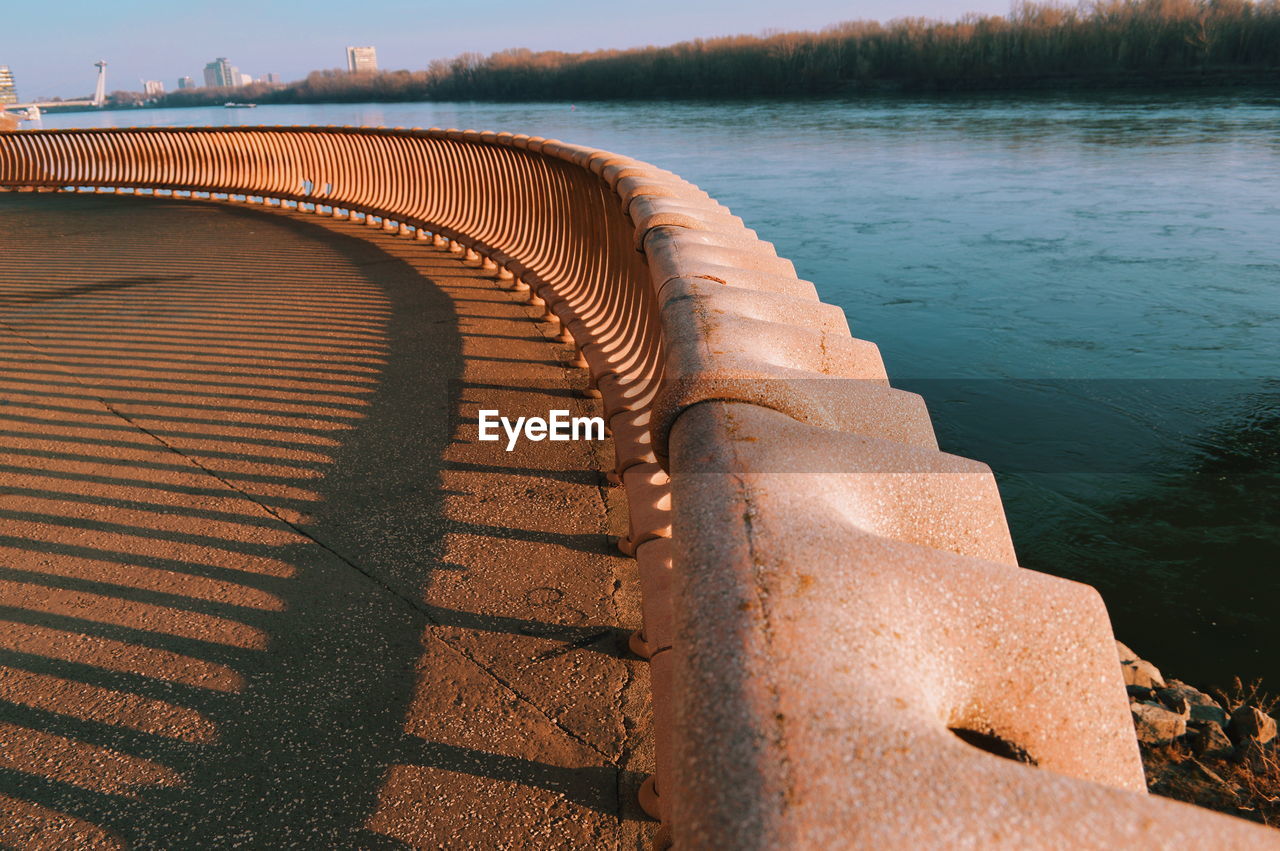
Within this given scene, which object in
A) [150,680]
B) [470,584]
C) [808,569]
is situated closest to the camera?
[808,569]

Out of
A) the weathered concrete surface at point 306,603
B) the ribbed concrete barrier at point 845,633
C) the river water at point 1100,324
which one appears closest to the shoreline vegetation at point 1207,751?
the river water at point 1100,324

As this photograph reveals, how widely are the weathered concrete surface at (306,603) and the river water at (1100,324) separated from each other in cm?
403

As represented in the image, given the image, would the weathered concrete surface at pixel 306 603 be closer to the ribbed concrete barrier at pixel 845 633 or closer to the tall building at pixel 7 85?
the ribbed concrete barrier at pixel 845 633

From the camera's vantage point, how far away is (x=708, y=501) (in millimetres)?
1256

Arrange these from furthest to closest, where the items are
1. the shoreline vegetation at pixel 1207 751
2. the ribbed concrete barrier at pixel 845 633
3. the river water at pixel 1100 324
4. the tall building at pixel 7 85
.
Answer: the tall building at pixel 7 85 → the river water at pixel 1100 324 → the shoreline vegetation at pixel 1207 751 → the ribbed concrete barrier at pixel 845 633

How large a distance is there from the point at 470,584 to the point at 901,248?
14.1 meters

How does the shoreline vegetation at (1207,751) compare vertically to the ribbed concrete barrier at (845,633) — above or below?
below

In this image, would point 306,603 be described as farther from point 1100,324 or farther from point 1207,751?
point 1100,324

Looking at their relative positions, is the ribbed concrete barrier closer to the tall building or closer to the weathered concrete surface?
the weathered concrete surface

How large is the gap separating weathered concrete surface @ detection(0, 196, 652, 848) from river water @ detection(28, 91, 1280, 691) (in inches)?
158

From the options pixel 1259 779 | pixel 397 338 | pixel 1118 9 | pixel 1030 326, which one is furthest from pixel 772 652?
pixel 1118 9

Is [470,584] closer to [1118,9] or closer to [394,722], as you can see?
[394,722]

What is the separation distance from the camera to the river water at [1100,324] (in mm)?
6527

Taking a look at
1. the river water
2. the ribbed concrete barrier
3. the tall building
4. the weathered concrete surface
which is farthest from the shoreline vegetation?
the tall building
